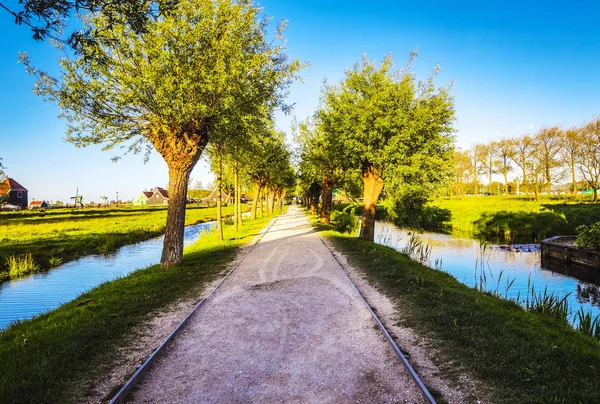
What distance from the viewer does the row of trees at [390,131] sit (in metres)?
19.4

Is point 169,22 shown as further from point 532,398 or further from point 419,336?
point 532,398

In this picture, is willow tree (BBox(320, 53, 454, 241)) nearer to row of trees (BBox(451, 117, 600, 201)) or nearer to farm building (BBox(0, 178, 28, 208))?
row of trees (BBox(451, 117, 600, 201))

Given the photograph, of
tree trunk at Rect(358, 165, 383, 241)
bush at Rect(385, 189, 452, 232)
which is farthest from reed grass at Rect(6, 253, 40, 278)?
bush at Rect(385, 189, 452, 232)

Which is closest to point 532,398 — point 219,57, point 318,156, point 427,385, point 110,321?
point 427,385

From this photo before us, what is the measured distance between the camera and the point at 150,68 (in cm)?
1139

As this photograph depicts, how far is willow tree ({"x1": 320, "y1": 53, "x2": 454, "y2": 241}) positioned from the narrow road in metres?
11.3

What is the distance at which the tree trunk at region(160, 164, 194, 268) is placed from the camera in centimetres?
1352

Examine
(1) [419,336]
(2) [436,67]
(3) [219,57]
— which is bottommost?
(1) [419,336]

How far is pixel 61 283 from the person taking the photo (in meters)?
15.1

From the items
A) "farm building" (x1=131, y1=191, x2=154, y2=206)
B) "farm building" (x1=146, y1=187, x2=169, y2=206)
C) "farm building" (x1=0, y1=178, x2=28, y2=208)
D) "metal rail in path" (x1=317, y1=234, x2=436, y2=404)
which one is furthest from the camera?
"farm building" (x1=131, y1=191, x2=154, y2=206)

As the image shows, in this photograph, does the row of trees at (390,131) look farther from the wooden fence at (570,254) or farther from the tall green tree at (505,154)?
the tall green tree at (505,154)

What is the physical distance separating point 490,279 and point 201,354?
15.1 metres

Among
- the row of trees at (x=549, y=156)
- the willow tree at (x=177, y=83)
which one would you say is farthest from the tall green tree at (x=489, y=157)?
the willow tree at (x=177, y=83)

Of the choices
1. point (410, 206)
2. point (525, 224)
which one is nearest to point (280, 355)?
point (410, 206)
